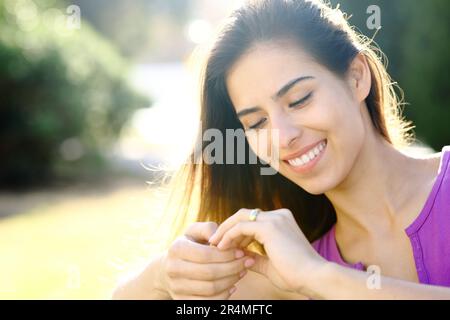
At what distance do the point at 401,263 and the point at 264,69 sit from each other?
0.97m

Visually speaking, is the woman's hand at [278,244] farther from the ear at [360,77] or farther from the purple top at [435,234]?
the ear at [360,77]

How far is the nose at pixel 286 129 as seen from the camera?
271cm

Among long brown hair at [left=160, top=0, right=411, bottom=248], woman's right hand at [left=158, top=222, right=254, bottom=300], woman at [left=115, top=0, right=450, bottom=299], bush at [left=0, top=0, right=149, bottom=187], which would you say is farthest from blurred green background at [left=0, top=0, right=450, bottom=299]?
woman's right hand at [left=158, top=222, right=254, bottom=300]

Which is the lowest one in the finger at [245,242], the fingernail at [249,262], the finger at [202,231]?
the fingernail at [249,262]

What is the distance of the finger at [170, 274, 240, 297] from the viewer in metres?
2.64

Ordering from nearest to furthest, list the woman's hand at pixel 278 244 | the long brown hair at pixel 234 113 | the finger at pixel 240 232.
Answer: the woman's hand at pixel 278 244 < the finger at pixel 240 232 < the long brown hair at pixel 234 113

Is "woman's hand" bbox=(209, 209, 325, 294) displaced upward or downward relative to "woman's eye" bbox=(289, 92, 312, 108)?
downward

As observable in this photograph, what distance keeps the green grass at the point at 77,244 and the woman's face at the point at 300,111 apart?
0.93 meters

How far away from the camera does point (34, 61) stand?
34.4 feet

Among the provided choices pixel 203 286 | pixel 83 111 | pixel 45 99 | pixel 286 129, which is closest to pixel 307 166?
pixel 286 129

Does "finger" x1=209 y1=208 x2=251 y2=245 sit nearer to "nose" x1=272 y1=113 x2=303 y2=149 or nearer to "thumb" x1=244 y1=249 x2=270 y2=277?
"thumb" x1=244 y1=249 x2=270 y2=277

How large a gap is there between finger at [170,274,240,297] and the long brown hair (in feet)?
2.09

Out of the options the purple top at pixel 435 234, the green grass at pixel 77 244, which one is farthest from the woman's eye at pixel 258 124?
the green grass at pixel 77 244
